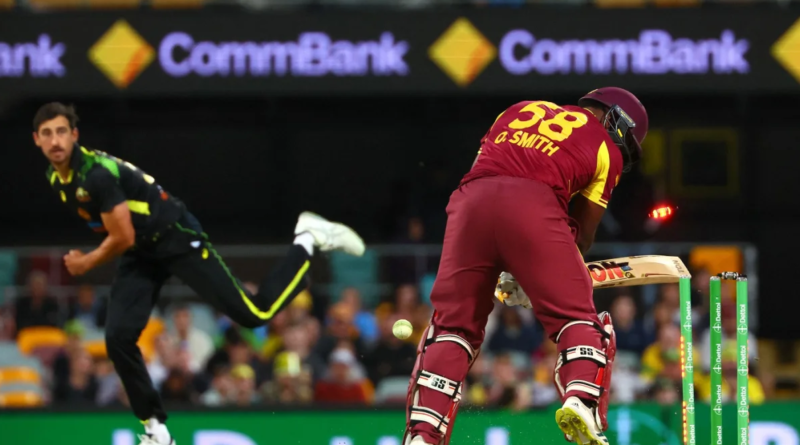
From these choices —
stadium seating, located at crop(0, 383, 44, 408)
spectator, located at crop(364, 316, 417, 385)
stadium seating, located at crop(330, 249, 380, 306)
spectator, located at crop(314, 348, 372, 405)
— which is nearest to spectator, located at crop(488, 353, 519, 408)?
spectator, located at crop(364, 316, 417, 385)

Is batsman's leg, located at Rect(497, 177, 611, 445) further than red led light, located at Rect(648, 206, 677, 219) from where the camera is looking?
No

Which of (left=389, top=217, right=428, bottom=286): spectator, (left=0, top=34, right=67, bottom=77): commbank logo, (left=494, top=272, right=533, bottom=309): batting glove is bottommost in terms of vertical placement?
(left=494, top=272, right=533, bottom=309): batting glove

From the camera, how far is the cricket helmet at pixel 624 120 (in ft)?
20.3

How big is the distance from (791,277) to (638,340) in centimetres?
407

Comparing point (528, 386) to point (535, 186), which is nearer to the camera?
point (535, 186)

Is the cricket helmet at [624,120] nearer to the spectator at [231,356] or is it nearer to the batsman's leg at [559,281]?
the batsman's leg at [559,281]

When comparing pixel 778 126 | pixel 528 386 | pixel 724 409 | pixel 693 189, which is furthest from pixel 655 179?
pixel 724 409

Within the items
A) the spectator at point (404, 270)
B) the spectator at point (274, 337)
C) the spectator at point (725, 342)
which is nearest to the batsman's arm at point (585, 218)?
the spectator at point (725, 342)

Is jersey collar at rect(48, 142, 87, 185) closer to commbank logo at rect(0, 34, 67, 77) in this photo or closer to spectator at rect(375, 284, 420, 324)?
spectator at rect(375, 284, 420, 324)

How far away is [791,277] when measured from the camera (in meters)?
14.8

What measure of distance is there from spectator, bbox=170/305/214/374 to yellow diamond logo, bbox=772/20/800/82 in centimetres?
596

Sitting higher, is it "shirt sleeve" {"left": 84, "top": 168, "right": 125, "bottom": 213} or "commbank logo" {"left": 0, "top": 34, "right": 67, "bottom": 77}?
"commbank logo" {"left": 0, "top": 34, "right": 67, "bottom": 77}

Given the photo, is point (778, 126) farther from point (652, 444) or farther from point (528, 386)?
point (652, 444)

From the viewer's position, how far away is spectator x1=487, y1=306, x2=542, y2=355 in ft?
37.7
